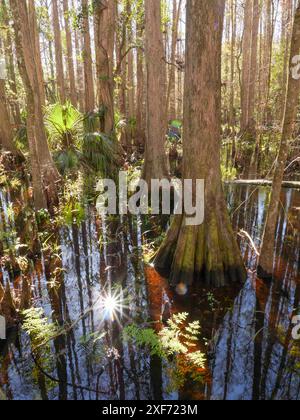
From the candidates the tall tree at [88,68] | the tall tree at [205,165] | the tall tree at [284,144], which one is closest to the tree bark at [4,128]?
the tall tree at [88,68]

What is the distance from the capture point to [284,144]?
4688mm

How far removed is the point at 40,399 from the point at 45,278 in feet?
7.56

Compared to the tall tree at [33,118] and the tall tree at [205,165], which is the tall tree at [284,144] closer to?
the tall tree at [205,165]

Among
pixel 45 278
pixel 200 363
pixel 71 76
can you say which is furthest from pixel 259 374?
pixel 71 76

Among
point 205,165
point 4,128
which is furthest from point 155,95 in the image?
point 4,128

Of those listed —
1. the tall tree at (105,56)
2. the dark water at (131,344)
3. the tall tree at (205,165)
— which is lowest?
the dark water at (131,344)

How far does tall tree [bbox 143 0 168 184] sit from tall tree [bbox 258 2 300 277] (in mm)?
4354

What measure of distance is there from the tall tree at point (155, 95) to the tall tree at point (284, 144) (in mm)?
4354

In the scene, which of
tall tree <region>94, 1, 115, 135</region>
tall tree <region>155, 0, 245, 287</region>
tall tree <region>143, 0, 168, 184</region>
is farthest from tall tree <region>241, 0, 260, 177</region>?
tall tree <region>155, 0, 245, 287</region>

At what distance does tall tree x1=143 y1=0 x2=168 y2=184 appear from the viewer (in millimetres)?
8047

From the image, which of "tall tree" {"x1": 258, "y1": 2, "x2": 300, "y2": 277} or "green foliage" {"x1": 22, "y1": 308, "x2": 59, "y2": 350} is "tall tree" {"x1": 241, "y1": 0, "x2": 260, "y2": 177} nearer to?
"tall tree" {"x1": 258, "y1": 2, "x2": 300, "y2": 277}

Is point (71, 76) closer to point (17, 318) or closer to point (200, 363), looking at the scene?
point (17, 318)

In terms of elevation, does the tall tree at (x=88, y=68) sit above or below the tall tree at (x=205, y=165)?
above

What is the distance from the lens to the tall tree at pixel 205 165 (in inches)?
182
